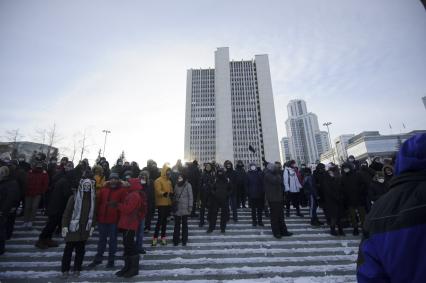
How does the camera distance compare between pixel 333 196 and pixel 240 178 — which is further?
pixel 240 178

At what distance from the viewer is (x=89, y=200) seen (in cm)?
534

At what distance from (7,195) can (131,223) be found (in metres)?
3.21

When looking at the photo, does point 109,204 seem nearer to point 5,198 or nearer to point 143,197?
point 143,197

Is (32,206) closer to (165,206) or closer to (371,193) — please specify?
(165,206)

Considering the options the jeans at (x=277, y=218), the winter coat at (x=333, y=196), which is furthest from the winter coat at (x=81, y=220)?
the winter coat at (x=333, y=196)

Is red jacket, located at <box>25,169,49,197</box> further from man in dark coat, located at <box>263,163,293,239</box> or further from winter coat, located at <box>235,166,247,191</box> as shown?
man in dark coat, located at <box>263,163,293,239</box>

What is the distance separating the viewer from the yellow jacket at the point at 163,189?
665 centimetres

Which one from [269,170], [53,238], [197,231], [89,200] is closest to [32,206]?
[53,238]

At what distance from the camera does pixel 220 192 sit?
757cm

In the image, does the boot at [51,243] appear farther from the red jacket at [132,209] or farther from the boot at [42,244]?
the red jacket at [132,209]

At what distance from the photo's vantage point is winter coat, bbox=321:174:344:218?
7266mm

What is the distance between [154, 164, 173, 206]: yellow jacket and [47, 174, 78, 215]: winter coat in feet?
7.48

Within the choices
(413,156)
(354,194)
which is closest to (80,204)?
(413,156)

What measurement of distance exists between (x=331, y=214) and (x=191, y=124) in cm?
9321
